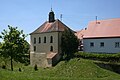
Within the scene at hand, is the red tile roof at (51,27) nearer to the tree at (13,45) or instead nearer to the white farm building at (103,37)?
the white farm building at (103,37)

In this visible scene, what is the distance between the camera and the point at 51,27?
172ft

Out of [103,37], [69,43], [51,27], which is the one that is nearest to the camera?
[103,37]

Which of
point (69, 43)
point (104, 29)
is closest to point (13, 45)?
point (69, 43)

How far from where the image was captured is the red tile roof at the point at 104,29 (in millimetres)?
45306

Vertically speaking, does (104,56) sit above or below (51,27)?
below

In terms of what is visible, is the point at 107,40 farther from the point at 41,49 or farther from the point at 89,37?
the point at 41,49

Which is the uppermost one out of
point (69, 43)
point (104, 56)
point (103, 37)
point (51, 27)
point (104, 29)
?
point (51, 27)

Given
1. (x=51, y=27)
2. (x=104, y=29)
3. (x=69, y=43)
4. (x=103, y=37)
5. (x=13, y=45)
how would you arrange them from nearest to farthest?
(x=13, y=45) → (x=103, y=37) → (x=104, y=29) → (x=69, y=43) → (x=51, y=27)

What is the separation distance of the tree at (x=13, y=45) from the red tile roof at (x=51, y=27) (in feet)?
41.3

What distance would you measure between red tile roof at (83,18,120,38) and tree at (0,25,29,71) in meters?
14.8

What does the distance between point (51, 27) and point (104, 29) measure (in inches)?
454

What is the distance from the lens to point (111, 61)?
3859cm

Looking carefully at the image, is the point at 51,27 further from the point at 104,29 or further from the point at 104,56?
the point at 104,56

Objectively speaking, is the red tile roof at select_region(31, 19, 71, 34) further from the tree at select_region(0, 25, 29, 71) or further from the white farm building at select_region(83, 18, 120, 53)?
the tree at select_region(0, 25, 29, 71)
